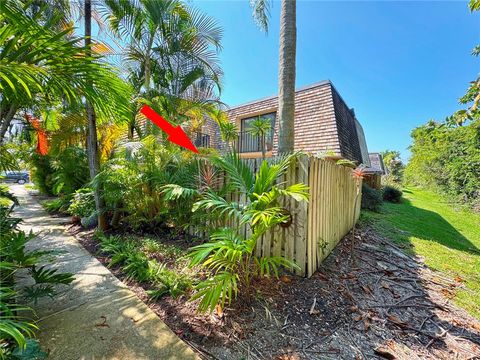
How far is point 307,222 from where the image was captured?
2.61 m

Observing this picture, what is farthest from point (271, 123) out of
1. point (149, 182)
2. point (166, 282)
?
point (166, 282)

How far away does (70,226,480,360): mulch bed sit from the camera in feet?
5.66

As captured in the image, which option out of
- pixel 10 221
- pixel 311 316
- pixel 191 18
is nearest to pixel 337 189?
pixel 311 316

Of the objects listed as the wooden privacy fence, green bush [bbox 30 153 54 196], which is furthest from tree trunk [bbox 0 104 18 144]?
green bush [bbox 30 153 54 196]

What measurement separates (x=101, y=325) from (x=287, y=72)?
427 cm

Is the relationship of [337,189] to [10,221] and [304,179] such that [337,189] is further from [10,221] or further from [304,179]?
[10,221]

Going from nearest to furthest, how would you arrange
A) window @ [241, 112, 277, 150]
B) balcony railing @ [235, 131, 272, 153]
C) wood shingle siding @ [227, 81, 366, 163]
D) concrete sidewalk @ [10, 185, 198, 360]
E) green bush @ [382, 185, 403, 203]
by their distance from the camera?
concrete sidewalk @ [10, 185, 198, 360] → wood shingle siding @ [227, 81, 366, 163] → window @ [241, 112, 277, 150] → balcony railing @ [235, 131, 272, 153] → green bush @ [382, 185, 403, 203]

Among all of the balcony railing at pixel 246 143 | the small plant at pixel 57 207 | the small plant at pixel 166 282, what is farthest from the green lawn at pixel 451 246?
the small plant at pixel 57 207

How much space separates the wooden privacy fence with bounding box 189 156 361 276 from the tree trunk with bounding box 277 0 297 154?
2.73ft

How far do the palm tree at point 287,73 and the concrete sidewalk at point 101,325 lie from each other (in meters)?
3.06

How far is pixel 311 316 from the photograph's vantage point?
2.08m

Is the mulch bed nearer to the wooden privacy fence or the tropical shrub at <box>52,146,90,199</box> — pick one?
the wooden privacy fence

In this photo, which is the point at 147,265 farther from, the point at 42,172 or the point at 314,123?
the point at 42,172

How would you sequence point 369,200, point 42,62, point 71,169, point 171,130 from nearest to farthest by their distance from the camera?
1. point 42,62
2. point 171,130
3. point 71,169
4. point 369,200
